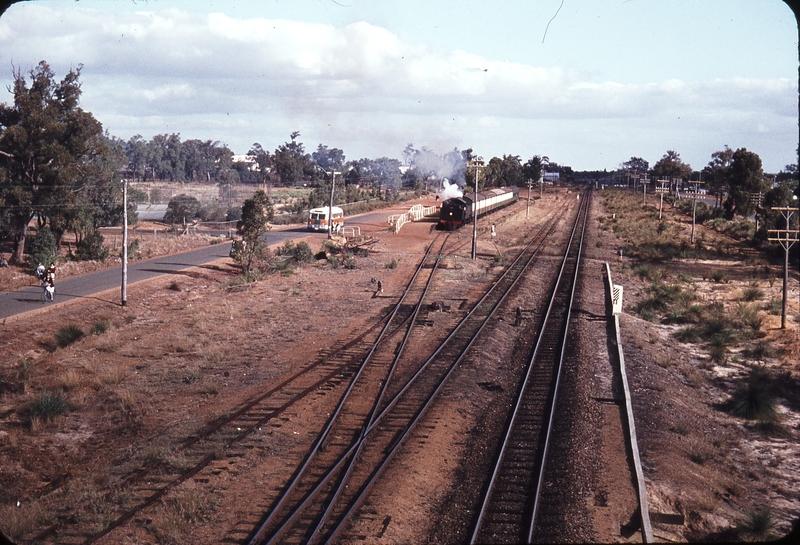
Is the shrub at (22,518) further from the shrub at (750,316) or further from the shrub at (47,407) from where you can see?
the shrub at (750,316)

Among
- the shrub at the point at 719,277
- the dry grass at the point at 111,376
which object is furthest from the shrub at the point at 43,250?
the shrub at the point at 719,277

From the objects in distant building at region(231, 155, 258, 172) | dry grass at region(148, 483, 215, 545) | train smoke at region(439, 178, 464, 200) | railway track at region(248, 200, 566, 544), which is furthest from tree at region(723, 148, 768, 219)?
distant building at region(231, 155, 258, 172)

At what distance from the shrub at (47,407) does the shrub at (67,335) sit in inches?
258

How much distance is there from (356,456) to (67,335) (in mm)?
13950

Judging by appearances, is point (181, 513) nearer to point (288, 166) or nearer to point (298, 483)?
point (298, 483)

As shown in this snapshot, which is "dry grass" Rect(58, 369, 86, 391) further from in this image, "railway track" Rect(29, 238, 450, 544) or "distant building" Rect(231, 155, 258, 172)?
"distant building" Rect(231, 155, 258, 172)

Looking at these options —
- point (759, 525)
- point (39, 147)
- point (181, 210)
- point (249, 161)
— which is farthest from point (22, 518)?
point (249, 161)

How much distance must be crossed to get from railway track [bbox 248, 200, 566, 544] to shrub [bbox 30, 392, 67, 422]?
6068 millimetres

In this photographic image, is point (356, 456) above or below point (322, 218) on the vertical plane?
below

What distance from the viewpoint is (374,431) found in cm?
1300

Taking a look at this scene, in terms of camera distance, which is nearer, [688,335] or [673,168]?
[688,335]

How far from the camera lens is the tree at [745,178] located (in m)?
61.8

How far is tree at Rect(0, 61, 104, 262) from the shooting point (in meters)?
36.9

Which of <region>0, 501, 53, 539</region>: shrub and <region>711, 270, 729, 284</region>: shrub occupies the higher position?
<region>711, 270, 729, 284</region>: shrub
